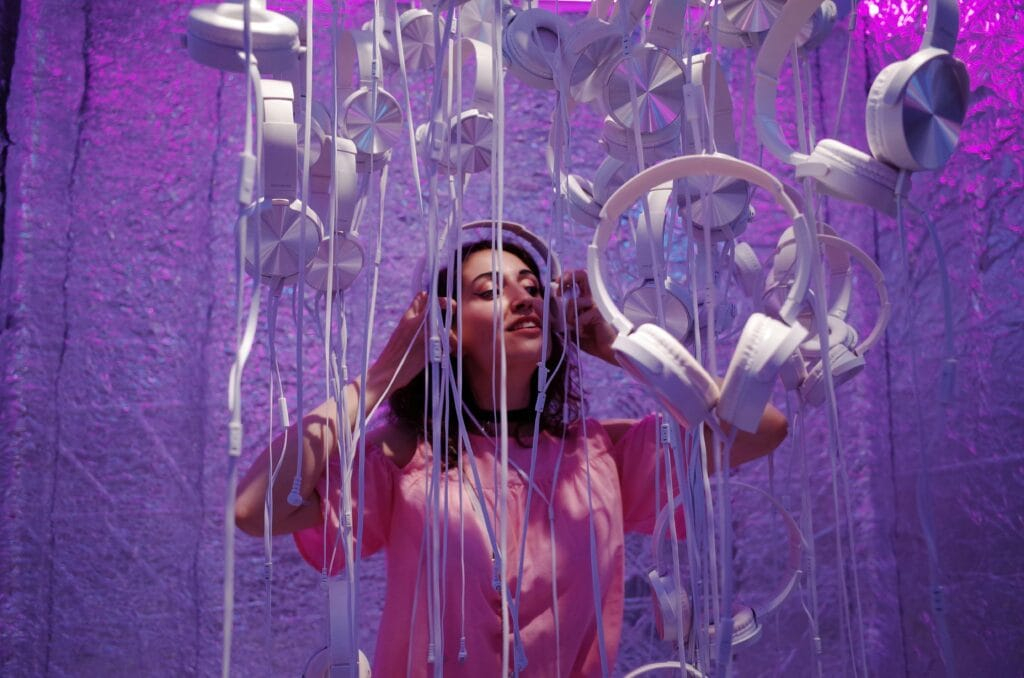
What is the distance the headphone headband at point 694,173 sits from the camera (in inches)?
19.5

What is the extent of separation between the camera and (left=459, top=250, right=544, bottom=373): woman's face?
0.99 metres

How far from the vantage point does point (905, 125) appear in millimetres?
502

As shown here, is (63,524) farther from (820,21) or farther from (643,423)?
(820,21)

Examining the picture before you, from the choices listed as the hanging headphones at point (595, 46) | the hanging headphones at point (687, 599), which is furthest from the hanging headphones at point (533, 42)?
the hanging headphones at point (687, 599)

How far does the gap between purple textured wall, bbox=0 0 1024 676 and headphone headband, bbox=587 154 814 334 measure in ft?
2.22

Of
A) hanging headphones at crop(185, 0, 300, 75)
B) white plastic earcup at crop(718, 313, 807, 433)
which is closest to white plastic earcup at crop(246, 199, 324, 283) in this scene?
hanging headphones at crop(185, 0, 300, 75)

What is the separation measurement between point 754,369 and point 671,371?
4 centimetres

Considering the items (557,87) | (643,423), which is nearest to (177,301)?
(643,423)

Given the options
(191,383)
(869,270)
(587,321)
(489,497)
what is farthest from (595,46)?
(191,383)

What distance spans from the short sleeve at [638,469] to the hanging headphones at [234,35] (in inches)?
24.1

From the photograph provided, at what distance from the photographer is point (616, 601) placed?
1.02 metres

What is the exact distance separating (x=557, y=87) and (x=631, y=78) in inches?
3.4

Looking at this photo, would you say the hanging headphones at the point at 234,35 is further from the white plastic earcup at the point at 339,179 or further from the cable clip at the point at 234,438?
the cable clip at the point at 234,438

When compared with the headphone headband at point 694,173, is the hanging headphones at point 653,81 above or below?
above
